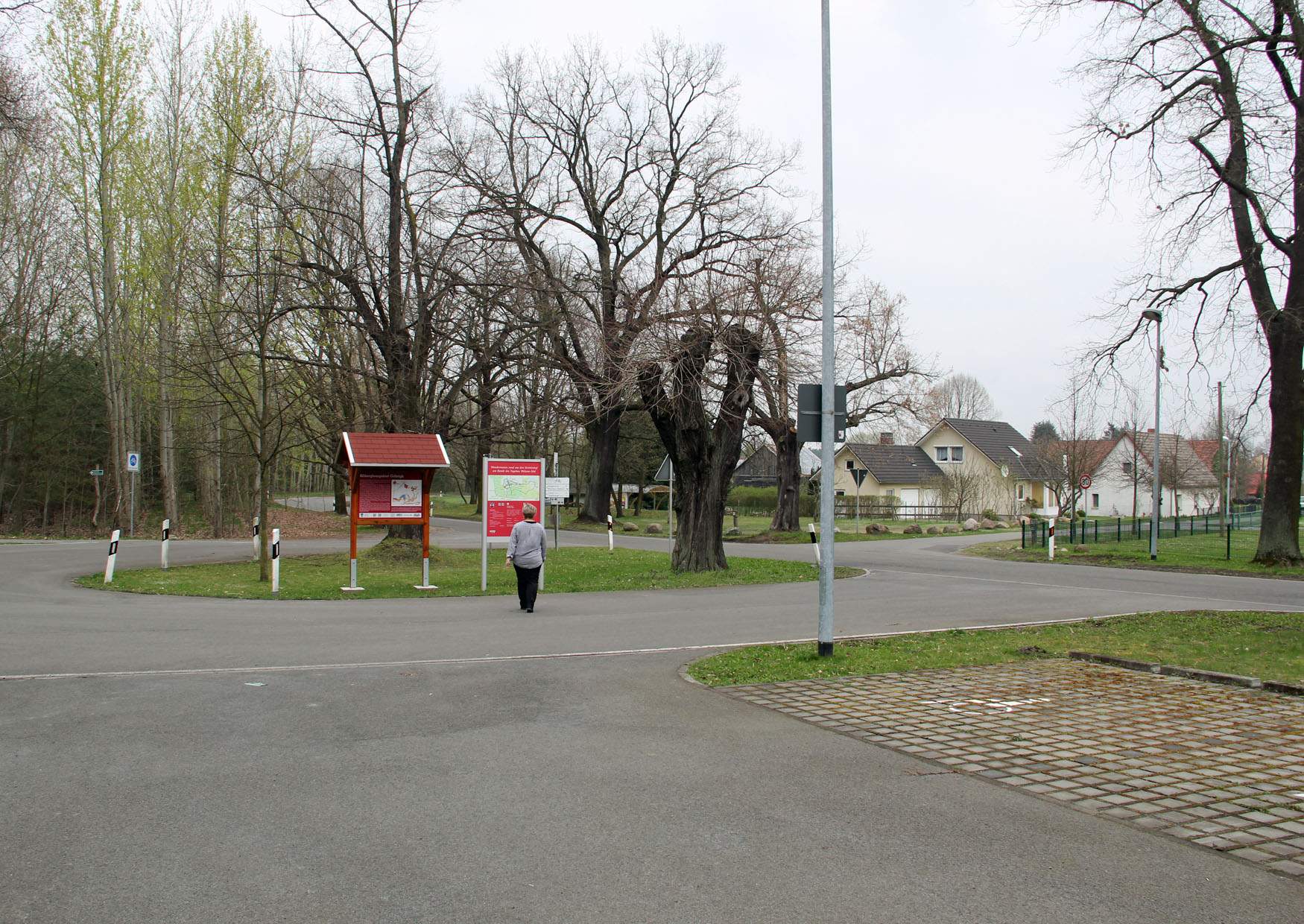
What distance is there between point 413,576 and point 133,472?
661 inches

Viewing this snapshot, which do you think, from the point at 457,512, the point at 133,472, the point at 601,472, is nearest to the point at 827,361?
the point at 133,472

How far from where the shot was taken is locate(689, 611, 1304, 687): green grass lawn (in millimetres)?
9695

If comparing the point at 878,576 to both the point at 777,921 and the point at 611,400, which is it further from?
the point at 777,921

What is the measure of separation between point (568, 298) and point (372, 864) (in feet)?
101

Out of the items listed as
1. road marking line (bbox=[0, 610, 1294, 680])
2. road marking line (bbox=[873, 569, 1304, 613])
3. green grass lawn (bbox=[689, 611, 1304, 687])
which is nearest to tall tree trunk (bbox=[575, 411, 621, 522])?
road marking line (bbox=[873, 569, 1304, 613])

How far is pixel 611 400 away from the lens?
21094mm

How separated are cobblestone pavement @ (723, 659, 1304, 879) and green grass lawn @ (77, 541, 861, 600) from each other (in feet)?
34.0

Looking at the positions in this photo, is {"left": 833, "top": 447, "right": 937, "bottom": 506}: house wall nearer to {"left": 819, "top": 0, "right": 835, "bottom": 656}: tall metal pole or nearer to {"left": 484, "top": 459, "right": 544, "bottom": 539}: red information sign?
{"left": 484, "top": 459, "right": 544, "bottom": 539}: red information sign

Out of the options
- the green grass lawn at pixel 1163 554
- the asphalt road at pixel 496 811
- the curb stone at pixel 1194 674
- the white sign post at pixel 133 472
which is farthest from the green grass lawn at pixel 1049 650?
the white sign post at pixel 133 472

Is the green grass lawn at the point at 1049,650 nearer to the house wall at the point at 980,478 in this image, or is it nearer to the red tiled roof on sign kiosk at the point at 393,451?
the red tiled roof on sign kiosk at the point at 393,451

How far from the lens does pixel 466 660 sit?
10.4 metres

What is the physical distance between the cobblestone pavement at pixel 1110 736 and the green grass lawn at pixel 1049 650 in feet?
1.44

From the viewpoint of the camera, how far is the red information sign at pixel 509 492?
61.6 ft

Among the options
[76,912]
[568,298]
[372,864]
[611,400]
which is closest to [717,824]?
[372,864]
